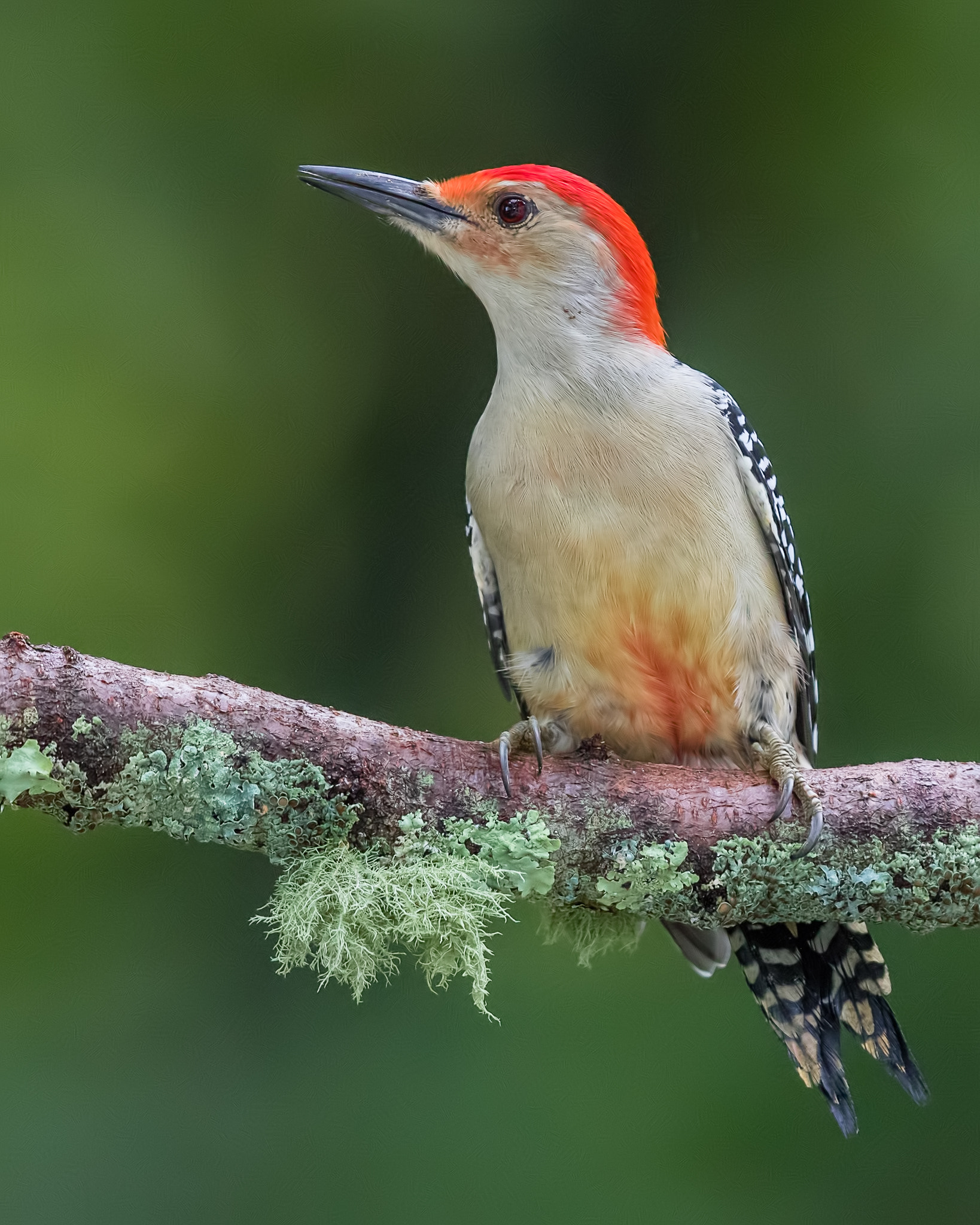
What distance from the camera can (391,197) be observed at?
7.55ft

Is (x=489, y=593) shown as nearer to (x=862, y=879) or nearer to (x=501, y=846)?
(x=501, y=846)

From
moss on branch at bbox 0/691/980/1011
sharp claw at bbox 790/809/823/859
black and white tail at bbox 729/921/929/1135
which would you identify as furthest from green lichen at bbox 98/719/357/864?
black and white tail at bbox 729/921/929/1135

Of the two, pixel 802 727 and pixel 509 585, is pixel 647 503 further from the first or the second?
pixel 802 727

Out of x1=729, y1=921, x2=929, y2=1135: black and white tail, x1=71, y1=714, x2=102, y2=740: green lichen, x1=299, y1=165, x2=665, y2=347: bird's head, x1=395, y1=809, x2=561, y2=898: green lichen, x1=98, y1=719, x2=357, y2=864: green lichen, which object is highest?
x1=299, y1=165, x2=665, y2=347: bird's head

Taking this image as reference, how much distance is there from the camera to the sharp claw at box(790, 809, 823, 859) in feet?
5.89

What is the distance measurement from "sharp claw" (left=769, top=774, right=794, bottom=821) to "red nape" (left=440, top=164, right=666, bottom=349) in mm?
948

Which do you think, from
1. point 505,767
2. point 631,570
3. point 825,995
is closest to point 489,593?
point 631,570

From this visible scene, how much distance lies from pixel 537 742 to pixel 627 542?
385 millimetres

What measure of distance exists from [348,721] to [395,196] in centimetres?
112

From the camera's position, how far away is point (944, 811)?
5.88 feet

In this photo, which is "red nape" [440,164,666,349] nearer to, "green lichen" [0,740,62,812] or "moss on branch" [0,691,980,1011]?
"moss on branch" [0,691,980,1011]

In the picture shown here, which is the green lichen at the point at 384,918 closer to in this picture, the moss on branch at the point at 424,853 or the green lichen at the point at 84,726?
the moss on branch at the point at 424,853

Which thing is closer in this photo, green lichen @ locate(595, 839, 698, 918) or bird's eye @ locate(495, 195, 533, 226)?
green lichen @ locate(595, 839, 698, 918)

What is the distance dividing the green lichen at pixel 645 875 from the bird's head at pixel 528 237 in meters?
0.99
